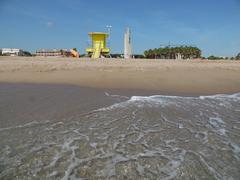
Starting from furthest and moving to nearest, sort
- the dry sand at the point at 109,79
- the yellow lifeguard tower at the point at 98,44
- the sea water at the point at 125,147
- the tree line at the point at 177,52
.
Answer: the tree line at the point at 177,52 → the yellow lifeguard tower at the point at 98,44 → the dry sand at the point at 109,79 → the sea water at the point at 125,147

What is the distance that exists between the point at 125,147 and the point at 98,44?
97.4 ft

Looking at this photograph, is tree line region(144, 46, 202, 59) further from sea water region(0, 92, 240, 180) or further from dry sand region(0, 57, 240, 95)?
sea water region(0, 92, 240, 180)

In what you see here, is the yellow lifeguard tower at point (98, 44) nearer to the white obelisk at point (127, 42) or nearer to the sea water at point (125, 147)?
the white obelisk at point (127, 42)

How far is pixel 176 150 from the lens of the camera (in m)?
3.64

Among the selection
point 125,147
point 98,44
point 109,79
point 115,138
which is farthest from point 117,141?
point 98,44

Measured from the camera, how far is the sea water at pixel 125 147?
2947mm

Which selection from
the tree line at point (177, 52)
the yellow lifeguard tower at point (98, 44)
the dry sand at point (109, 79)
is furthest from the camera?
the tree line at point (177, 52)

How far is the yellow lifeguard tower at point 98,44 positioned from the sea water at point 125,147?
2711cm

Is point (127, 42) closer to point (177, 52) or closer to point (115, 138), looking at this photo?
point (115, 138)

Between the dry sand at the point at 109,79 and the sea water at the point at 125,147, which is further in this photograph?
the dry sand at the point at 109,79

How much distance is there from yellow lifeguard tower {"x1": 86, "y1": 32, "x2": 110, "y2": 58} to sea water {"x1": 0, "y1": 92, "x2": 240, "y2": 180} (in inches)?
1067

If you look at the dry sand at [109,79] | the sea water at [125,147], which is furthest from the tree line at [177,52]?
the sea water at [125,147]

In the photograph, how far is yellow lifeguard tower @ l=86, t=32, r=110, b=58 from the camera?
31847mm

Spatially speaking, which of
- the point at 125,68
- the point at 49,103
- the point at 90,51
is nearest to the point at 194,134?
the point at 49,103
